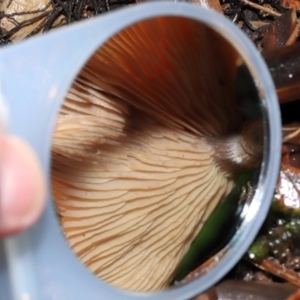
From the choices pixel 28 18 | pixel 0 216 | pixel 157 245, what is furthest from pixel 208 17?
pixel 28 18

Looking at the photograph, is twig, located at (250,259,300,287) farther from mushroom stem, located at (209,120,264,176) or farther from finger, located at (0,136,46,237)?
finger, located at (0,136,46,237)

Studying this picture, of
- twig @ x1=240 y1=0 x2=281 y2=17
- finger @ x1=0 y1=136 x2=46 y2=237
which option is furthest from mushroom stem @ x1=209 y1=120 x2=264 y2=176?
finger @ x1=0 y1=136 x2=46 y2=237

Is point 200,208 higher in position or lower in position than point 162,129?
lower

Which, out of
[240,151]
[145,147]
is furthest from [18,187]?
[240,151]

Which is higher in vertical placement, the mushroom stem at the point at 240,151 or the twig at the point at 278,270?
the mushroom stem at the point at 240,151

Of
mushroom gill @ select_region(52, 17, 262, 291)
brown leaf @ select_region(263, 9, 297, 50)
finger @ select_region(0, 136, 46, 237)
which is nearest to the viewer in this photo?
finger @ select_region(0, 136, 46, 237)

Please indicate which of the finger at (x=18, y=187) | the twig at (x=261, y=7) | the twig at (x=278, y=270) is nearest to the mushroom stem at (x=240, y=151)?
the twig at (x=278, y=270)

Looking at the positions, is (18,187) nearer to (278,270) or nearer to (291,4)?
(278,270)

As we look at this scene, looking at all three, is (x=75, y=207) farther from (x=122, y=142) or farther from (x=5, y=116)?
(x=5, y=116)

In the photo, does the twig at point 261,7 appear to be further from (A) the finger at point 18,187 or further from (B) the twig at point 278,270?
(A) the finger at point 18,187
